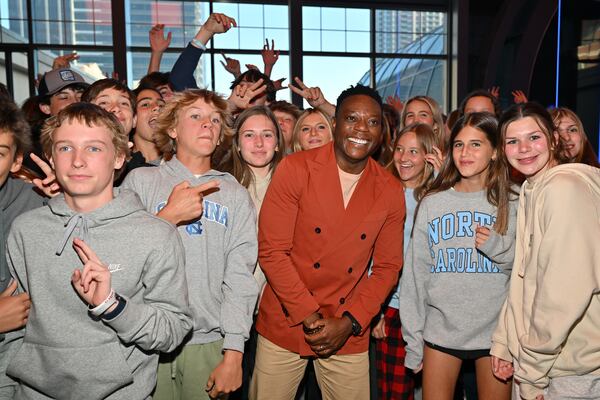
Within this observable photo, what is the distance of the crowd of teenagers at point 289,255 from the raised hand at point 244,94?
3cm

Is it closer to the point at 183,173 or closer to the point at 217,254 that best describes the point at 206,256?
the point at 217,254

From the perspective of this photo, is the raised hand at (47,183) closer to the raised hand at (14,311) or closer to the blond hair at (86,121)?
the blond hair at (86,121)

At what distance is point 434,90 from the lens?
1077 cm

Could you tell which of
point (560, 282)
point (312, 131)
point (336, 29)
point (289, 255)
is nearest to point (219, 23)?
point (312, 131)

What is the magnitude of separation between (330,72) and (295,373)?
8.16 metres

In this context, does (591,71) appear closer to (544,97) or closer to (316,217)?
(544,97)

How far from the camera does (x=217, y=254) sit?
7.66 ft

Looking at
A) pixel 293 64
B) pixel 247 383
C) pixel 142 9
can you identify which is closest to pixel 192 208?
pixel 247 383

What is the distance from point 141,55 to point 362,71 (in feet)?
14.1

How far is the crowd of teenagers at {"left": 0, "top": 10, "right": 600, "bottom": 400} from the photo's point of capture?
1837 mm

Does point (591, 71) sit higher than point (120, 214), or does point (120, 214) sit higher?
point (591, 71)

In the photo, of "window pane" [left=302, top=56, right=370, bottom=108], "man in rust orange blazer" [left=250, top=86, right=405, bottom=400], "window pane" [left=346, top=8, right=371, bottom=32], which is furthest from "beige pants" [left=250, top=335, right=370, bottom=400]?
"window pane" [left=346, top=8, right=371, bottom=32]

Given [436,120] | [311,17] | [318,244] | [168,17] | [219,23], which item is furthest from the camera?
[311,17]

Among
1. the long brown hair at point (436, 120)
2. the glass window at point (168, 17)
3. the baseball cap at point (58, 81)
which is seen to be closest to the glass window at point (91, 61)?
the glass window at point (168, 17)
